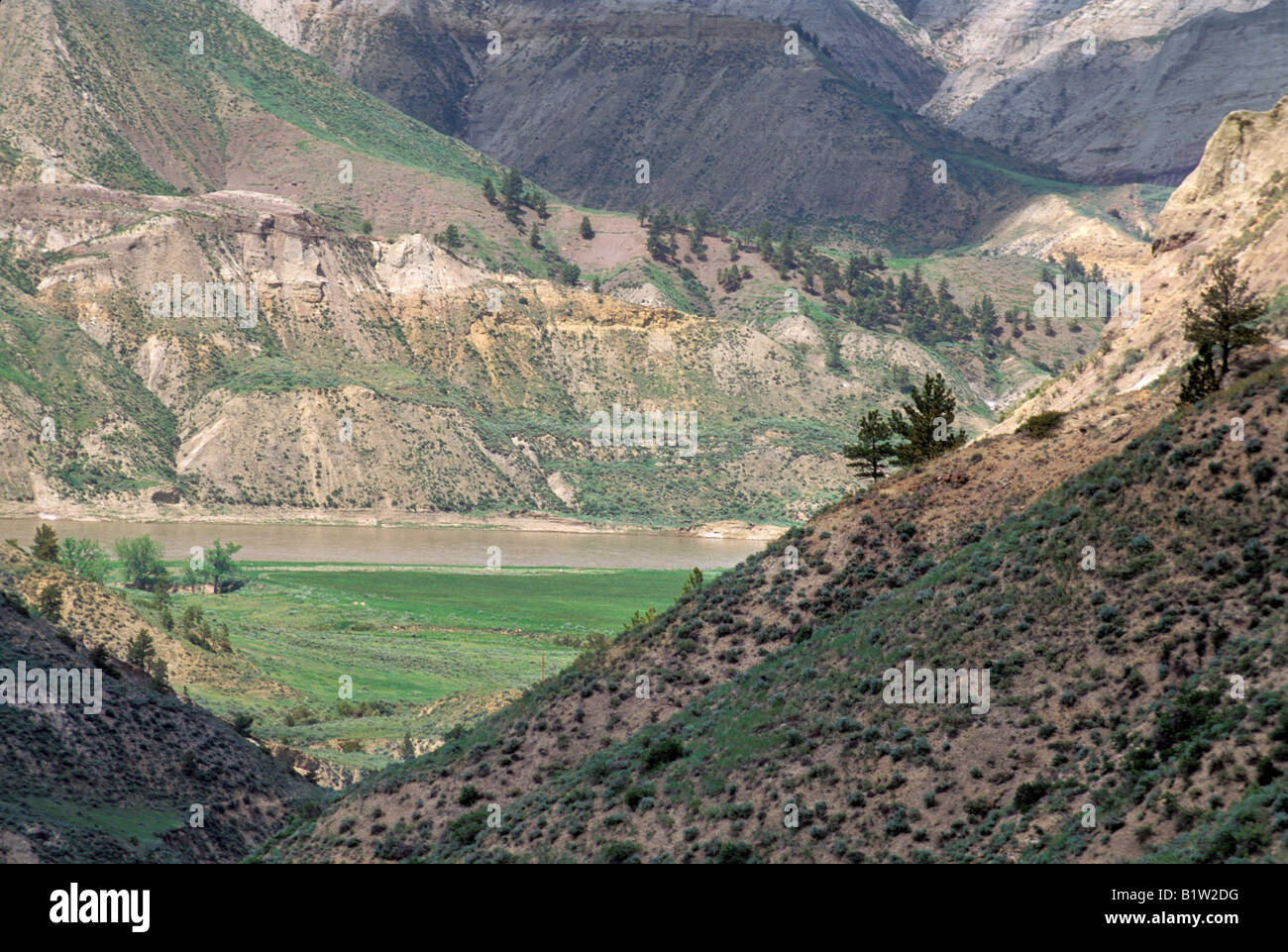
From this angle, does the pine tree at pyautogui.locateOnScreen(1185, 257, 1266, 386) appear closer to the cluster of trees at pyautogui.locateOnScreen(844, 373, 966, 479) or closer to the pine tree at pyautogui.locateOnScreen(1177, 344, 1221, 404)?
the pine tree at pyautogui.locateOnScreen(1177, 344, 1221, 404)

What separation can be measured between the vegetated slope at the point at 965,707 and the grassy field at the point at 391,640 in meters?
37.2

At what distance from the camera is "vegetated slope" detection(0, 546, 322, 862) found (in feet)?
163

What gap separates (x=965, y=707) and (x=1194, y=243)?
1539 inches

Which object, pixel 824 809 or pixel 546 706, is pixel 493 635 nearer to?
pixel 546 706

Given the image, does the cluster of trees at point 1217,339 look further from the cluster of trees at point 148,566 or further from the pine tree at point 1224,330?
the cluster of trees at point 148,566

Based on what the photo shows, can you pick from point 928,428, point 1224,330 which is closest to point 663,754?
point 1224,330

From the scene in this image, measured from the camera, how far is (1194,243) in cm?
6725

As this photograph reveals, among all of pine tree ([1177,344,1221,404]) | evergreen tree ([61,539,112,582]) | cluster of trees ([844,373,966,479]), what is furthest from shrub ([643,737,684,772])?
evergreen tree ([61,539,112,582])

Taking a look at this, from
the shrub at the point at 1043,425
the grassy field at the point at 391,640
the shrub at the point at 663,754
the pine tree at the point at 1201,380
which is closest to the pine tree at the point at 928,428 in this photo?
the shrub at the point at 1043,425

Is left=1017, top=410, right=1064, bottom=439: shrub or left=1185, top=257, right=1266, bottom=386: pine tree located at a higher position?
left=1185, top=257, right=1266, bottom=386: pine tree

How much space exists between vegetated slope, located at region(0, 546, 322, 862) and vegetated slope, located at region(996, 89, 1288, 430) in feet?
130
